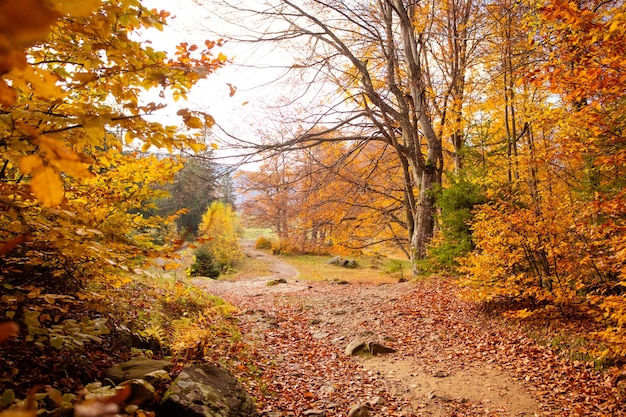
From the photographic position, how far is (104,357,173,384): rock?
9.76 ft

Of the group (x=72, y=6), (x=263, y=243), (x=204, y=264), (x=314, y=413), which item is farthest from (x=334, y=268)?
(x=72, y=6)

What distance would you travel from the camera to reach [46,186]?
0.92 meters

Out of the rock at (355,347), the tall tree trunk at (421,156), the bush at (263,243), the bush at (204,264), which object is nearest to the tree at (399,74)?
the tall tree trunk at (421,156)

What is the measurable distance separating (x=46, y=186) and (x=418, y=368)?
569 cm

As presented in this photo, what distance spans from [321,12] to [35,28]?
10.7 m

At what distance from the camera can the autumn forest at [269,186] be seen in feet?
6.18

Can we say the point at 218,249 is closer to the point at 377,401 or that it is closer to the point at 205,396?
the point at 377,401

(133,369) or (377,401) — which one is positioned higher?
(133,369)

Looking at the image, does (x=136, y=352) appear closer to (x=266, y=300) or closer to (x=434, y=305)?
(x=434, y=305)

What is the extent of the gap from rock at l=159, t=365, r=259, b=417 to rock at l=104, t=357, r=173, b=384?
24cm

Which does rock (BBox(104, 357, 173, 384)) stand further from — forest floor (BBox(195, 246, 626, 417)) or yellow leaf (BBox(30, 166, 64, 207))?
yellow leaf (BBox(30, 166, 64, 207))

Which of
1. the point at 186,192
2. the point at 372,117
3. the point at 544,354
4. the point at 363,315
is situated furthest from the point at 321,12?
the point at 544,354

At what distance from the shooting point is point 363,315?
832 centimetres

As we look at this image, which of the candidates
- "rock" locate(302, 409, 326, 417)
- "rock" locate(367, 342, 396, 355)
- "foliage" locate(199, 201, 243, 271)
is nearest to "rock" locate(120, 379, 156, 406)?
"rock" locate(302, 409, 326, 417)
